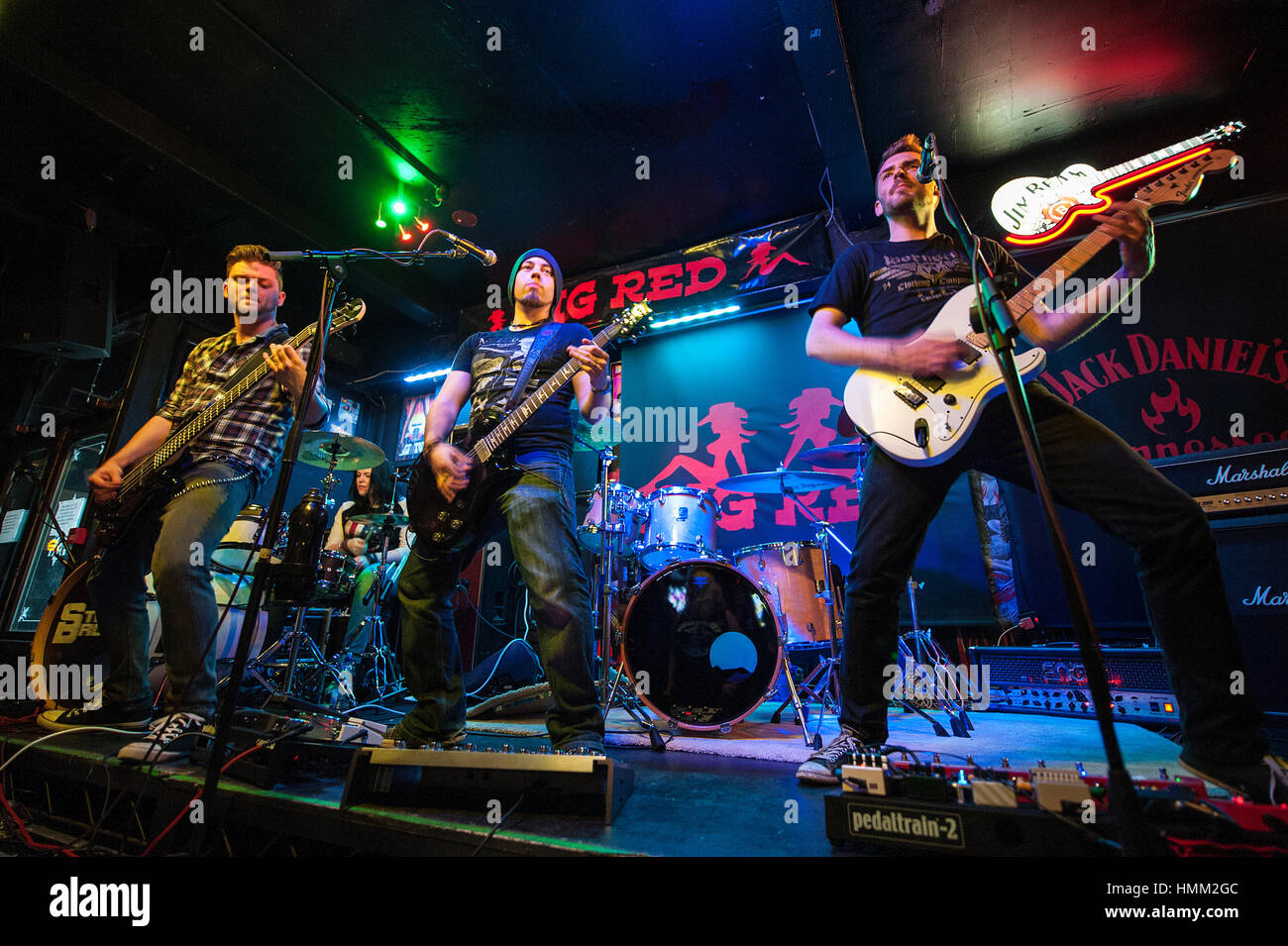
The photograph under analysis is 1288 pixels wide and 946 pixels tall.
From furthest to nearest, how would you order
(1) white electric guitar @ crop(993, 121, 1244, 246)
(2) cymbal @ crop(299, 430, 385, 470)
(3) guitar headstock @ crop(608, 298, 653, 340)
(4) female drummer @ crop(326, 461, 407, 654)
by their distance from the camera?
(4) female drummer @ crop(326, 461, 407, 654)
(2) cymbal @ crop(299, 430, 385, 470)
(1) white electric guitar @ crop(993, 121, 1244, 246)
(3) guitar headstock @ crop(608, 298, 653, 340)

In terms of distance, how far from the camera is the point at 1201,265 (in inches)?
184

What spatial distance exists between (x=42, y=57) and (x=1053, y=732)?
880 centimetres

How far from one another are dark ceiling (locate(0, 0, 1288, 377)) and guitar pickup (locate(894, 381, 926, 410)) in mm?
3121

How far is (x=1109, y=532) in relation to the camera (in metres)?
1.91

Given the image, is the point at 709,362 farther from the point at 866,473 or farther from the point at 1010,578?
the point at 866,473

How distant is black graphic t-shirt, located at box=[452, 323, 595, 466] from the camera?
2.56 meters

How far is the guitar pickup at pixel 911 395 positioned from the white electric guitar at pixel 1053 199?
4.10 m

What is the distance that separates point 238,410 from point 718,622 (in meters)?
2.96

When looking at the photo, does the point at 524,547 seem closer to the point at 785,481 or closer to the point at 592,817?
the point at 592,817

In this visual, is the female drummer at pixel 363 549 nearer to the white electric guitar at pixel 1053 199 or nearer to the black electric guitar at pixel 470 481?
the black electric guitar at pixel 470 481

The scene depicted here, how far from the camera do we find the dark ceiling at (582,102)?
4254 mm

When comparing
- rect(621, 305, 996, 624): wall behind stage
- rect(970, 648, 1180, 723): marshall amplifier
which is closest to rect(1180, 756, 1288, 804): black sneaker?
rect(970, 648, 1180, 723): marshall amplifier

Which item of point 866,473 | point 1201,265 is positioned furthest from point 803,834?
point 1201,265

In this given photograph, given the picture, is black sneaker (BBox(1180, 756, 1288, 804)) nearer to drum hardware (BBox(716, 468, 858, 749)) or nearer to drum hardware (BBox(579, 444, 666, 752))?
drum hardware (BBox(716, 468, 858, 749))
